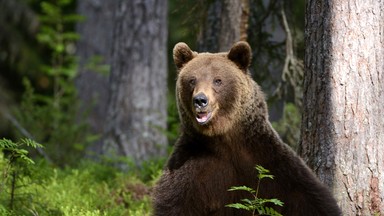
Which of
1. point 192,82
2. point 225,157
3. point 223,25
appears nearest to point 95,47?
point 223,25

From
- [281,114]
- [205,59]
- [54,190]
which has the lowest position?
[54,190]

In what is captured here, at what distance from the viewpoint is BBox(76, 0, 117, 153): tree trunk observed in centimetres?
2008

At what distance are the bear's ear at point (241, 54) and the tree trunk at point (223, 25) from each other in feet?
9.03

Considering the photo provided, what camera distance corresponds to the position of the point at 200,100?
6.64 metres

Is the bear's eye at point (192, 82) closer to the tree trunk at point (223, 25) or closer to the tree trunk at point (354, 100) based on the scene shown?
the tree trunk at point (354, 100)

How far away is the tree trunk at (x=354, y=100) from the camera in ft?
22.6

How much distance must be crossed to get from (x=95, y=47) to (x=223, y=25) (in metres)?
10.9

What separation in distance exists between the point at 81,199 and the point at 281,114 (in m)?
3.94

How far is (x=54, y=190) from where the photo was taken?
9086 millimetres

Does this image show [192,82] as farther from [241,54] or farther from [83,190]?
[83,190]

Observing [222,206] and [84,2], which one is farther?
[84,2]

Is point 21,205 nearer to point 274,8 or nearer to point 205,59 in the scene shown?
point 205,59

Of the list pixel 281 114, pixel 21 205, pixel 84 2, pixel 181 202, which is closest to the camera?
pixel 181 202

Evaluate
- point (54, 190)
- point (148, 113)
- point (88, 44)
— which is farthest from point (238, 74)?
point (88, 44)
